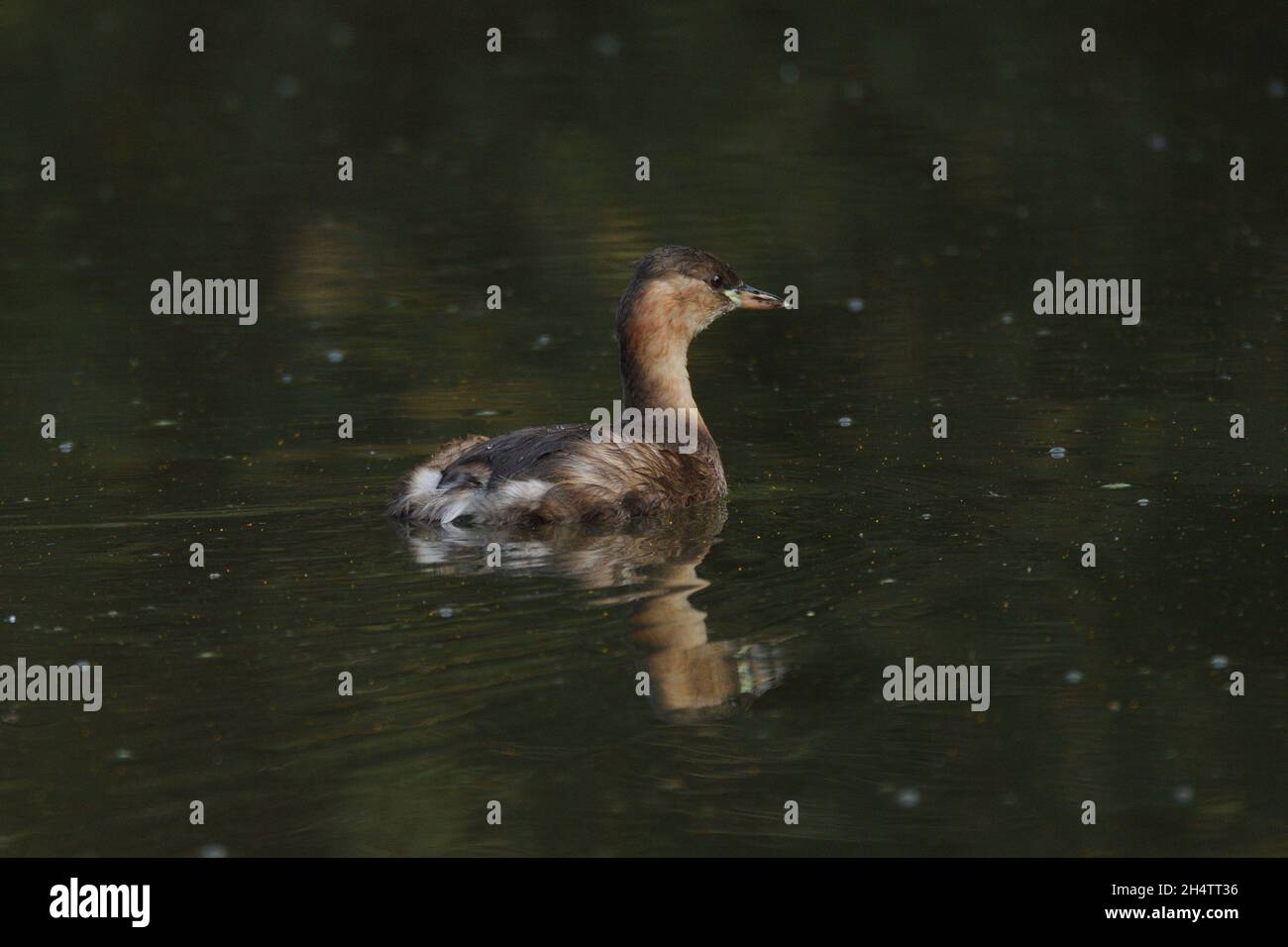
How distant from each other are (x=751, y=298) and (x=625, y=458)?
180 centimetres

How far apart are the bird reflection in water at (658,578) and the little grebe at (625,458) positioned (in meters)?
0.11

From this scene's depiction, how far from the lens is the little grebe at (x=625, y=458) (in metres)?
10.4

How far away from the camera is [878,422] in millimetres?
12625

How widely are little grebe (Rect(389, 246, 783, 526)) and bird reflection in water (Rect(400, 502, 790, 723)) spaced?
106 millimetres

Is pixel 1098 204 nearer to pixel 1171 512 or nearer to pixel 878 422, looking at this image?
pixel 878 422

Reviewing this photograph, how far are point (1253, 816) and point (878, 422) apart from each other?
5.82 meters

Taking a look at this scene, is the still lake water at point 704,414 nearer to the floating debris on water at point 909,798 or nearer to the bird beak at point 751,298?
the floating debris on water at point 909,798

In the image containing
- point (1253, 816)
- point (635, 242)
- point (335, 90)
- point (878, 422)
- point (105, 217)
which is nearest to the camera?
point (1253, 816)

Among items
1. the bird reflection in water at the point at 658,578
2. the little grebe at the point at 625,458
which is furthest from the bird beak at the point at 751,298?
the bird reflection in water at the point at 658,578

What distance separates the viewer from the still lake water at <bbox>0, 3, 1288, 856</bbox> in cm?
735

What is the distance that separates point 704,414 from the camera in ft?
43.9

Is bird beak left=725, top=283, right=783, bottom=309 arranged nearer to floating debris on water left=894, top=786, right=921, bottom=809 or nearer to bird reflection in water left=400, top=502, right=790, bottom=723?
bird reflection in water left=400, top=502, right=790, bottom=723

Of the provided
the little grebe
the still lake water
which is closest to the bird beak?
the little grebe

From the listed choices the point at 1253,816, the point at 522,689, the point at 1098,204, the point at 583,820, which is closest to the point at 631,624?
the point at 522,689
